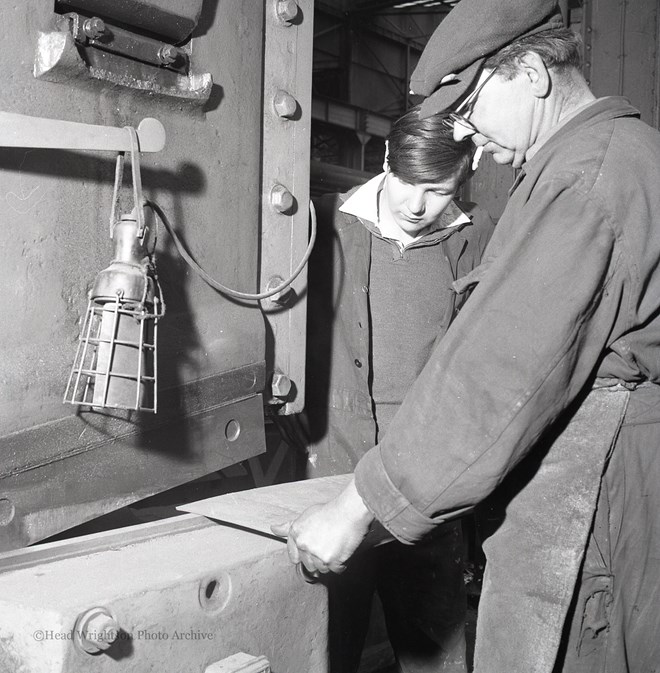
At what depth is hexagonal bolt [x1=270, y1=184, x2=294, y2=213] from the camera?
5.44ft

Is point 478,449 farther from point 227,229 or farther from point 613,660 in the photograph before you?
point 227,229

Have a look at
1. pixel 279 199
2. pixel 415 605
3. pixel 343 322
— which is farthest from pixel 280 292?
pixel 415 605

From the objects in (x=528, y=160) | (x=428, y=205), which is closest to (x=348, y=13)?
(x=428, y=205)

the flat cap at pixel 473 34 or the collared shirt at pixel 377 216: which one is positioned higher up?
the flat cap at pixel 473 34

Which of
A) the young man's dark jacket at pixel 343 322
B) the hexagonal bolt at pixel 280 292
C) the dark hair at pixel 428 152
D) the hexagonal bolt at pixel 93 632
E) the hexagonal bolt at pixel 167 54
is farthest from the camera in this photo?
the young man's dark jacket at pixel 343 322

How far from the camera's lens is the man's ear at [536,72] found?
112cm

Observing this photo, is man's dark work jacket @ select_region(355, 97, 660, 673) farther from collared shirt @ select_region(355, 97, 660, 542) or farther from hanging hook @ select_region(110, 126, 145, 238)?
hanging hook @ select_region(110, 126, 145, 238)

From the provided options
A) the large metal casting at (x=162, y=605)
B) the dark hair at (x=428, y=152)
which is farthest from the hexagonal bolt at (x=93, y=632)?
the dark hair at (x=428, y=152)

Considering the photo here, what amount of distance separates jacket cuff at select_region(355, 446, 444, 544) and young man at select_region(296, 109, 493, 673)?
923 millimetres

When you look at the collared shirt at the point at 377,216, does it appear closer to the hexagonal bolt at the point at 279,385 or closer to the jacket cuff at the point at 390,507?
the hexagonal bolt at the point at 279,385

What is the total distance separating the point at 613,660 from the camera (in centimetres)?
117

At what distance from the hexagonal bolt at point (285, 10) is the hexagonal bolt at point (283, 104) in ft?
0.50

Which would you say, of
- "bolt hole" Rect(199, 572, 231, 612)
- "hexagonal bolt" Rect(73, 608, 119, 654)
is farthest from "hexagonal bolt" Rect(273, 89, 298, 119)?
"hexagonal bolt" Rect(73, 608, 119, 654)

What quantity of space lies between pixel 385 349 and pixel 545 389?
1064 mm
